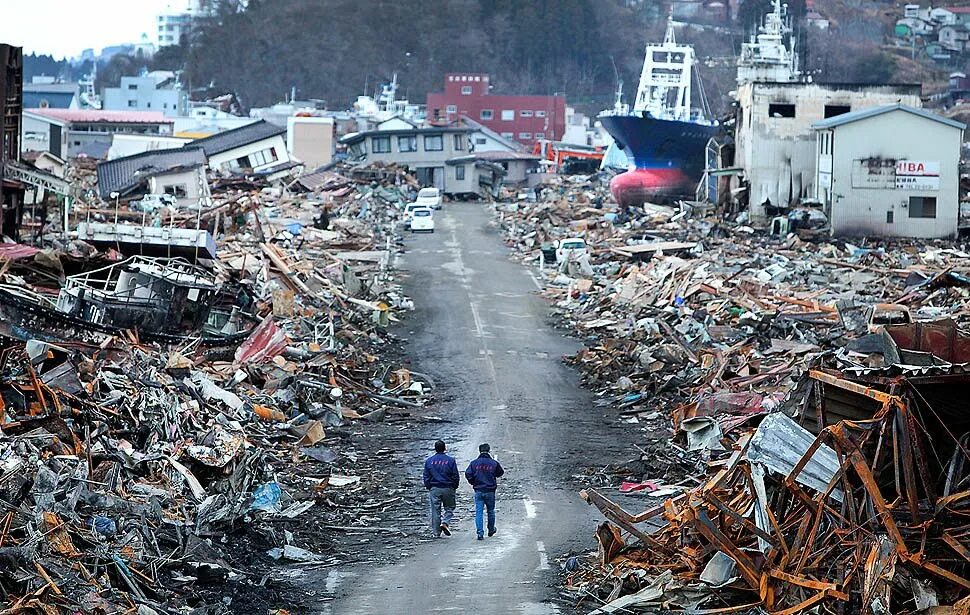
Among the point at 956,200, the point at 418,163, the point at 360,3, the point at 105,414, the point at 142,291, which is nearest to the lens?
the point at 105,414

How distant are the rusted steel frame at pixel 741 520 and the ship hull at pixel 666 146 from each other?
50.2m

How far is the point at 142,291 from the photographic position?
76.9 feet

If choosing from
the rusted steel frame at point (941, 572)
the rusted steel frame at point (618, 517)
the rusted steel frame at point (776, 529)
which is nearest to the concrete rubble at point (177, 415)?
the rusted steel frame at point (618, 517)

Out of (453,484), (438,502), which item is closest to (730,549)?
(453,484)

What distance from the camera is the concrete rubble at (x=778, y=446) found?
1046 cm

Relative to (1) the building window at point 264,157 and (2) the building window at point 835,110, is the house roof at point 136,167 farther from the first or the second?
(2) the building window at point 835,110

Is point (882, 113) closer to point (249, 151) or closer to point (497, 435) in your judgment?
point (497, 435)

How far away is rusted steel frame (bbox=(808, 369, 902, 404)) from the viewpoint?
35.4 ft

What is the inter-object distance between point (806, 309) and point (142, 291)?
1267 centimetres

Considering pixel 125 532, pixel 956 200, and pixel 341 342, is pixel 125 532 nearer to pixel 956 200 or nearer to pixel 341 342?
pixel 341 342

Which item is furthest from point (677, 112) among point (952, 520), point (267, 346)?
point (952, 520)

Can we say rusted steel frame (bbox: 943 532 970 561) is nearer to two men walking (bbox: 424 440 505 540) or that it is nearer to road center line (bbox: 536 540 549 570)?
road center line (bbox: 536 540 549 570)

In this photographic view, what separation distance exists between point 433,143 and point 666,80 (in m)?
14.3

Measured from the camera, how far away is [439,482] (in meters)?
14.1
